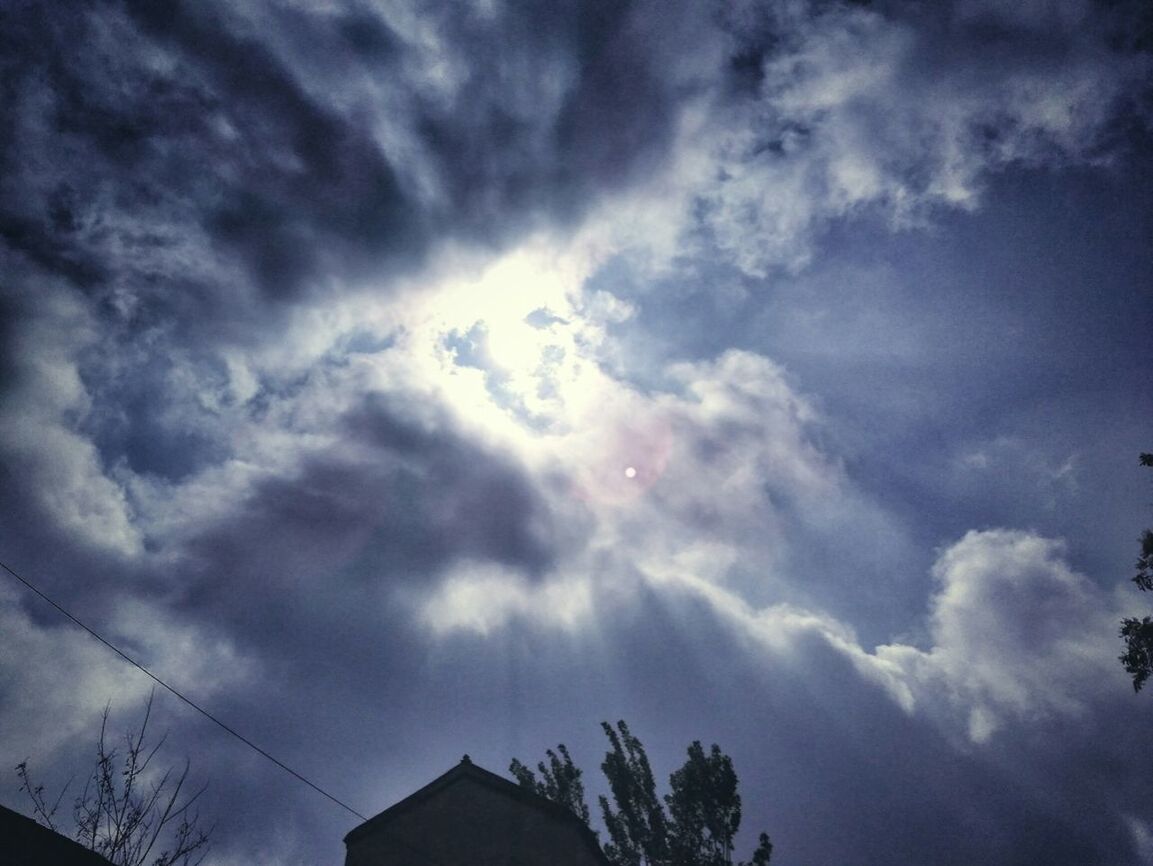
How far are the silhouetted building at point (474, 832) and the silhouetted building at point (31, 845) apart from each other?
6341 mm

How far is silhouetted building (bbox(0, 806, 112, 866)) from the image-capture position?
30.1 feet

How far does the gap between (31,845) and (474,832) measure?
926 centimetres

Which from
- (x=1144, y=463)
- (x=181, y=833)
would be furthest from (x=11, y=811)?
(x=1144, y=463)

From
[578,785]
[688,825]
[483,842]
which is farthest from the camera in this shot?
[578,785]

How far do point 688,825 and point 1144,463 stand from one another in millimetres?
21728

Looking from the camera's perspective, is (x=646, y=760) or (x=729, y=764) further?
(x=646, y=760)

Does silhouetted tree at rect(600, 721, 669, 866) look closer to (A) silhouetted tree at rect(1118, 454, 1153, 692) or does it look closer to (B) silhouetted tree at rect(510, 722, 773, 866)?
(B) silhouetted tree at rect(510, 722, 773, 866)

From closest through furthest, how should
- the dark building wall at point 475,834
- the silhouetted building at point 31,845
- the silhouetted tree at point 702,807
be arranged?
the silhouetted building at point 31,845, the dark building wall at point 475,834, the silhouetted tree at point 702,807

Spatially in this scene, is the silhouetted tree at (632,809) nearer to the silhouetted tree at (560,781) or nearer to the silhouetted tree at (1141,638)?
the silhouetted tree at (560,781)

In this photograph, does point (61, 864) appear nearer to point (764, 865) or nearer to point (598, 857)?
point (598, 857)

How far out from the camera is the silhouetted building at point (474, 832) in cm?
1360

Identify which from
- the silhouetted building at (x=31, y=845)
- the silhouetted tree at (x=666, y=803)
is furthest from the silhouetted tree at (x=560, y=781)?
the silhouetted building at (x=31, y=845)

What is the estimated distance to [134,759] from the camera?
551 inches

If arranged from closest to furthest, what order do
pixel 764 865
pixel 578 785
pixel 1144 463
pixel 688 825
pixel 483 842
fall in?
pixel 1144 463
pixel 483 842
pixel 764 865
pixel 688 825
pixel 578 785
